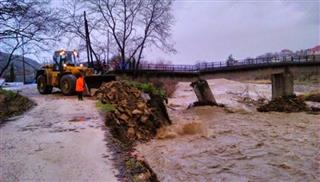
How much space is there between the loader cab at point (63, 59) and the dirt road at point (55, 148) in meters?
10.5

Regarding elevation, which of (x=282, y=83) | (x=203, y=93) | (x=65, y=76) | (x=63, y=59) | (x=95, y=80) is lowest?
(x=203, y=93)

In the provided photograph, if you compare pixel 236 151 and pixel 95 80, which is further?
pixel 95 80

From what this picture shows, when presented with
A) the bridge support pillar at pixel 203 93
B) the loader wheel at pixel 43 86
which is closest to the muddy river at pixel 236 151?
the bridge support pillar at pixel 203 93

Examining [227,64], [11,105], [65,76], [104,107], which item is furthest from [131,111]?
[227,64]

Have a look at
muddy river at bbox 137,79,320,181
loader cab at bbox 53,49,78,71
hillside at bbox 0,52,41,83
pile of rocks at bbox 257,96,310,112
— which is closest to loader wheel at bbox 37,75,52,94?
hillside at bbox 0,52,41,83

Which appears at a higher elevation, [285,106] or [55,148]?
[55,148]

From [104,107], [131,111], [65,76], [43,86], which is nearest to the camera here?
[104,107]

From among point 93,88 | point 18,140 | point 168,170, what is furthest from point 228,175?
point 93,88

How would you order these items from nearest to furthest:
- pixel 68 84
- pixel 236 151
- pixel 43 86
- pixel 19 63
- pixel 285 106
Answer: pixel 236 151, pixel 68 84, pixel 43 86, pixel 285 106, pixel 19 63

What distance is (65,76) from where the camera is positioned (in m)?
29.7

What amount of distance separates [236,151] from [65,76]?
46.0ft

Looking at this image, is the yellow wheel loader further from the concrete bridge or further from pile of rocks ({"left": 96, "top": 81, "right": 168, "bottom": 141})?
the concrete bridge

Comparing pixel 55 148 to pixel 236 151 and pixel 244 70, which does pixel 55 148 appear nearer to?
pixel 236 151

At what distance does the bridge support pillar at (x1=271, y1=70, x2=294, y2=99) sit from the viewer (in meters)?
49.8
